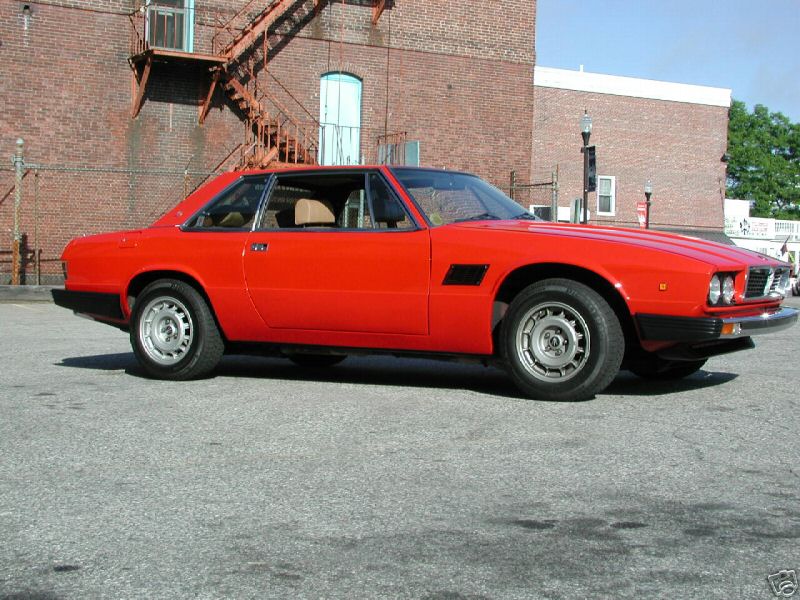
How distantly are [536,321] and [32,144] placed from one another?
20029 millimetres

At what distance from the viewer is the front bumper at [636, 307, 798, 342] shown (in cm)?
644

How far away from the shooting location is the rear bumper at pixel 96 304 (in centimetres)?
834

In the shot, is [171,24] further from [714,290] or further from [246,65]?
[714,290]

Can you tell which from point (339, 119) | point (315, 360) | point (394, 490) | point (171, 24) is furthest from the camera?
point (339, 119)

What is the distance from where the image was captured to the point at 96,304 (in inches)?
332

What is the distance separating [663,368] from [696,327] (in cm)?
119

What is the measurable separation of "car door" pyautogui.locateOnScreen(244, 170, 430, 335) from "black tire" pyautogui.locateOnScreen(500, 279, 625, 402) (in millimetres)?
660

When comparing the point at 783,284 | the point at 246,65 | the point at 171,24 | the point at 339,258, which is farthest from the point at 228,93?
the point at 783,284

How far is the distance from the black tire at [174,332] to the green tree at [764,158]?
84362 mm

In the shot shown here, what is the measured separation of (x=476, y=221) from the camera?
738cm

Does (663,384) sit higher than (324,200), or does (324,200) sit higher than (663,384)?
(324,200)

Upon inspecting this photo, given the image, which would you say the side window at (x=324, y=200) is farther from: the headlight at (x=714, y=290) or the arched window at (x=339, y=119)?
the arched window at (x=339, y=119)

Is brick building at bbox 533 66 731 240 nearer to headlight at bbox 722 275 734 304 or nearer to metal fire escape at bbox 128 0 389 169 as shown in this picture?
metal fire escape at bbox 128 0 389 169

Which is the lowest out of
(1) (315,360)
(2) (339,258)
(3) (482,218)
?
(1) (315,360)
